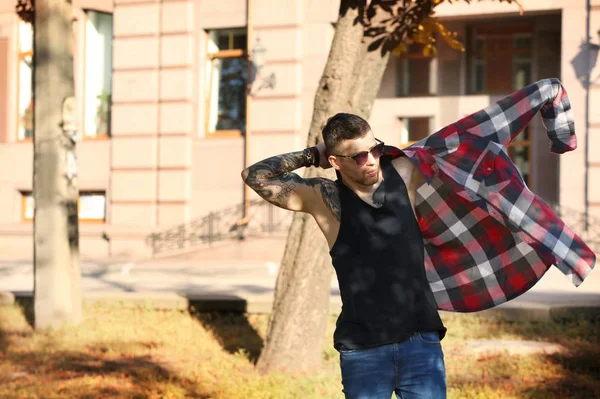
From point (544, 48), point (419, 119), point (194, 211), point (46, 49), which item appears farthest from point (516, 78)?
point (46, 49)

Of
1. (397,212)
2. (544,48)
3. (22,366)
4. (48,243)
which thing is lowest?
(22,366)

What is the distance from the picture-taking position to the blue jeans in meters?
3.91

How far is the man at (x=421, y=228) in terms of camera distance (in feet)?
12.9

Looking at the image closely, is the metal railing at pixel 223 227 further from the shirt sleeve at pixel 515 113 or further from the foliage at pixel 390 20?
the shirt sleeve at pixel 515 113

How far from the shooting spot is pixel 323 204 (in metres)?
4.26

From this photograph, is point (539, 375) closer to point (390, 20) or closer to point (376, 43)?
point (376, 43)

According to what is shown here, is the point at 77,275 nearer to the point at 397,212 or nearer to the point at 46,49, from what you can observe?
the point at 46,49

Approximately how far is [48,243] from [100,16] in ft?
48.5

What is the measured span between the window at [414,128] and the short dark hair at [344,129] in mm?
18485

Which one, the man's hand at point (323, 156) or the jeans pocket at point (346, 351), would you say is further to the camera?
the man's hand at point (323, 156)

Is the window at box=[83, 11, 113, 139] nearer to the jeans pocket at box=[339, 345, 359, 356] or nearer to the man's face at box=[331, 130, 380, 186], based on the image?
the man's face at box=[331, 130, 380, 186]

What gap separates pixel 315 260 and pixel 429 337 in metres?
4.39

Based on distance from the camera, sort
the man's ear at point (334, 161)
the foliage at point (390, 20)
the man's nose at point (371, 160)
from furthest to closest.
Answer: the foliage at point (390, 20) < the man's ear at point (334, 161) < the man's nose at point (371, 160)

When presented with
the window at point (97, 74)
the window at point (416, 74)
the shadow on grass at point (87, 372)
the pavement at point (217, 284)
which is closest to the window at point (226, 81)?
the window at point (97, 74)
